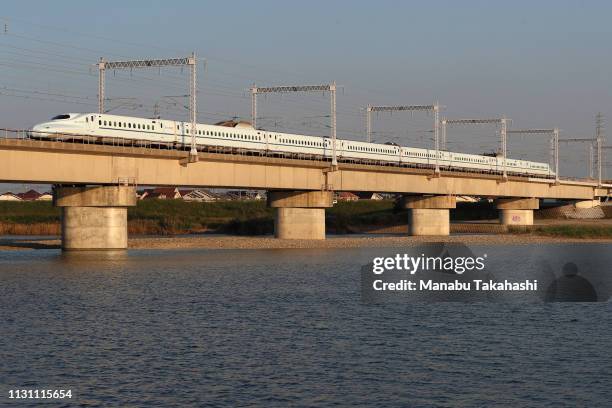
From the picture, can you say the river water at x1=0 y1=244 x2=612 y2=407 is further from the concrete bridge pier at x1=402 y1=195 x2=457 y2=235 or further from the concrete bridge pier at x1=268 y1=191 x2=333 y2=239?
the concrete bridge pier at x1=402 y1=195 x2=457 y2=235

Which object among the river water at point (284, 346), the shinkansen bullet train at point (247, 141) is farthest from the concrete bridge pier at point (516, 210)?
the river water at point (284, 346)

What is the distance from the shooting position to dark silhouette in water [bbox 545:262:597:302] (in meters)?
51.7

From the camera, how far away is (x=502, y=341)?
3625cm

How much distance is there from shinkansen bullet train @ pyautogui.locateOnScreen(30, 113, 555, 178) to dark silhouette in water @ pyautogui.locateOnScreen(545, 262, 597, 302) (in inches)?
1397

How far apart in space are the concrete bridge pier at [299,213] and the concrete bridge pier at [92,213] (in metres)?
25.1

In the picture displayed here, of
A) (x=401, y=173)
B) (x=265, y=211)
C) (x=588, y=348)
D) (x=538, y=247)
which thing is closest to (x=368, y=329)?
(x=588, y=348)

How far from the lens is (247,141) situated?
9875cm

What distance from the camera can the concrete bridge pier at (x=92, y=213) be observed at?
76000 millimetres

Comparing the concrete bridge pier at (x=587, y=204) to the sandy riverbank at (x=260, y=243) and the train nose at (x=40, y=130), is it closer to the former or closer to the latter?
the sandy riverbank at (x=260, y=243)

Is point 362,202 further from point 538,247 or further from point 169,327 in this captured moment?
point 169,327

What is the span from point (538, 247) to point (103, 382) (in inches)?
3223

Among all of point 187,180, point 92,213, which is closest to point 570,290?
point 187,180

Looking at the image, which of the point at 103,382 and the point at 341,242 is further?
the point at 341,242

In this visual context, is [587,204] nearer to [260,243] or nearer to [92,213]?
[260,243]
